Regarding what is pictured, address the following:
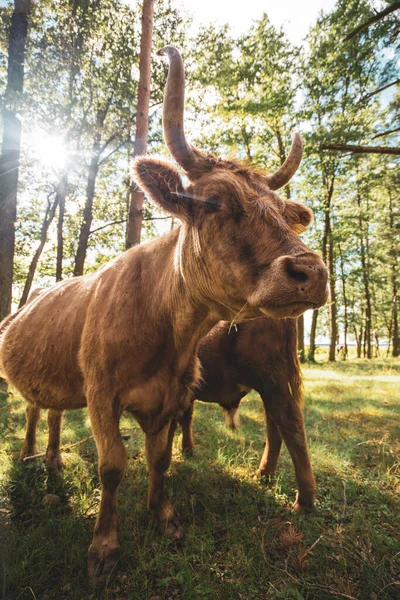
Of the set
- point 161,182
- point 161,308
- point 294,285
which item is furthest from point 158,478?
point 161,182

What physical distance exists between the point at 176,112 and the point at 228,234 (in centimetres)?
103

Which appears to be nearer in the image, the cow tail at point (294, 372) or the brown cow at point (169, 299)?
the brown cow at point (169, 299)

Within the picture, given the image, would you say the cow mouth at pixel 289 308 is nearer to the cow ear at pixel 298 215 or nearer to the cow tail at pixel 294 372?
the cow ear at pixel 298 215

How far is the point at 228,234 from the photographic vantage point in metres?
2.00

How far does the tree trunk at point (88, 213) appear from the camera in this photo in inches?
559

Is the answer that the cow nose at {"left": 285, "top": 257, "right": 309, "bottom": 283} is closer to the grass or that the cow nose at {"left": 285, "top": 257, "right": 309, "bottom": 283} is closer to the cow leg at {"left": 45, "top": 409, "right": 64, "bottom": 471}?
the grass

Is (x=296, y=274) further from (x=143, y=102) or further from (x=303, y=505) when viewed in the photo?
(x=143, y=102)

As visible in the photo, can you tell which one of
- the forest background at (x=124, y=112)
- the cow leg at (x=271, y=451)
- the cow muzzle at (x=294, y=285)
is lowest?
the cow leg at (x=271, y=451)

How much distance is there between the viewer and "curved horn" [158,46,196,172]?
7.14 ft

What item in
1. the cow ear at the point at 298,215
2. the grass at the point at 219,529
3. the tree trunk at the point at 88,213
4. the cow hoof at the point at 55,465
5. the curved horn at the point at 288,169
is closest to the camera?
the grass at the point at 219,529

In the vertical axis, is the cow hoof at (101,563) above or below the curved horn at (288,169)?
below

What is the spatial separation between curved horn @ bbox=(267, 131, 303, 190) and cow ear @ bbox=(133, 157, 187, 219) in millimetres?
896

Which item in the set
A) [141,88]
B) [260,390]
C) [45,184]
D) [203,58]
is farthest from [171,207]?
[45,184]

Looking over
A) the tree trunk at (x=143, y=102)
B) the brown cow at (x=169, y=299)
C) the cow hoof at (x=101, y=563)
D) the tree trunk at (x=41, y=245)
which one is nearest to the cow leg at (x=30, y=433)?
the brown cow at (x=169, y=299)
